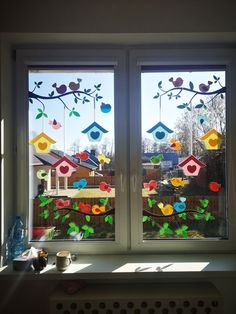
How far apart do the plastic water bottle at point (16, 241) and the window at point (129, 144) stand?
0.09 meters

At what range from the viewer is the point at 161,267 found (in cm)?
165

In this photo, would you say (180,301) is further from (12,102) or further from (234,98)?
(12,102)

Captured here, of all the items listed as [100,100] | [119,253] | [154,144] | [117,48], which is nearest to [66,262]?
[119,253]

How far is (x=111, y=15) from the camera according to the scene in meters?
1.69

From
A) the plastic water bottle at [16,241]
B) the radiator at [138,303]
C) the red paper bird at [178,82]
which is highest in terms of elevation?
the red paper bird at [178,82]

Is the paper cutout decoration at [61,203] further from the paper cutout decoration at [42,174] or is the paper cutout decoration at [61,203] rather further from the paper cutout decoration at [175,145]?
the paper cutout decoration at [175,145]

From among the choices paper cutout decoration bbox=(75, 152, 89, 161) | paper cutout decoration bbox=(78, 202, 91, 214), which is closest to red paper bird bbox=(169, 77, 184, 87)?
paper cutout decoration bbox=(75, 152, 89, 161)

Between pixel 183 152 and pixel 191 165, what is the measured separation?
0.34 feet

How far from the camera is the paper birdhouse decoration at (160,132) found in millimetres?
1869

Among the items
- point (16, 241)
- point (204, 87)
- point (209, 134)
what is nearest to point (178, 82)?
point (204, 87)

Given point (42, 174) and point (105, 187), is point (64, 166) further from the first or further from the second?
point (105, 187)

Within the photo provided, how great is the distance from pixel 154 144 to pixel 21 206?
3.24ft

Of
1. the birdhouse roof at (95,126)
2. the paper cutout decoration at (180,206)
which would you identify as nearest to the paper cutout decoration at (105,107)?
the birdhouse roof at (95,126)

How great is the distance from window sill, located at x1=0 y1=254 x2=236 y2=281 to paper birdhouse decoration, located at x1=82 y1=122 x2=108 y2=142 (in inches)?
31.0
